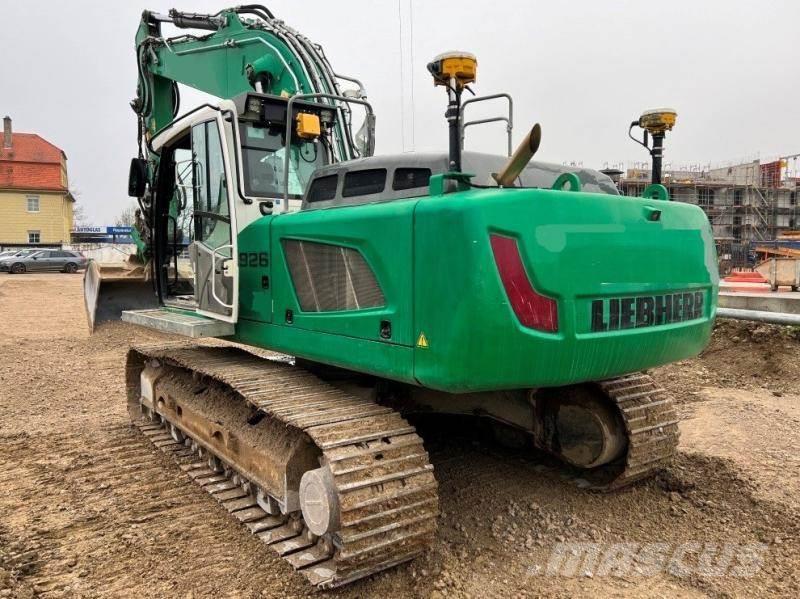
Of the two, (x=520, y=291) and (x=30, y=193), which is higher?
(x=30, y=193)

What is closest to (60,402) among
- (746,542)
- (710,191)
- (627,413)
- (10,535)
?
(10,535)

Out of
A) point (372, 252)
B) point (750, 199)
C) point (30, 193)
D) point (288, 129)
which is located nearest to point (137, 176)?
point (288, 129)

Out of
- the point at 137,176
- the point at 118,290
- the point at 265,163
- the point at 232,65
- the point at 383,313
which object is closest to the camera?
the point at 383,313

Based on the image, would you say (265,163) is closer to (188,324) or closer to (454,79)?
(188,324)

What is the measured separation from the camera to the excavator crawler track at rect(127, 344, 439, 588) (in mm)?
2830

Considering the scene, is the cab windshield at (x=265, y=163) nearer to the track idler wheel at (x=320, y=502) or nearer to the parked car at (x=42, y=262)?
the track idler wheel at (x=320, y=502)

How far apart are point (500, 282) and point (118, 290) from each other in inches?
325

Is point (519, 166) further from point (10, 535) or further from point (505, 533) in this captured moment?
point (10, 535)

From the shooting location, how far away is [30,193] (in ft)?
157

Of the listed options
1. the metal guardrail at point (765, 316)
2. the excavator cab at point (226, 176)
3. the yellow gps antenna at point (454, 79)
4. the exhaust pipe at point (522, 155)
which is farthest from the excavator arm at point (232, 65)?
the metal guardrail at point (765, 316)

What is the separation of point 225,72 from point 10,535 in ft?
14.8

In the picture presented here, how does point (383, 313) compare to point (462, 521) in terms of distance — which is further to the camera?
point (462, 521)

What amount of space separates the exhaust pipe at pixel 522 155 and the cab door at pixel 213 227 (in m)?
1.93

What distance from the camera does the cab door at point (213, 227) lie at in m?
4.16
